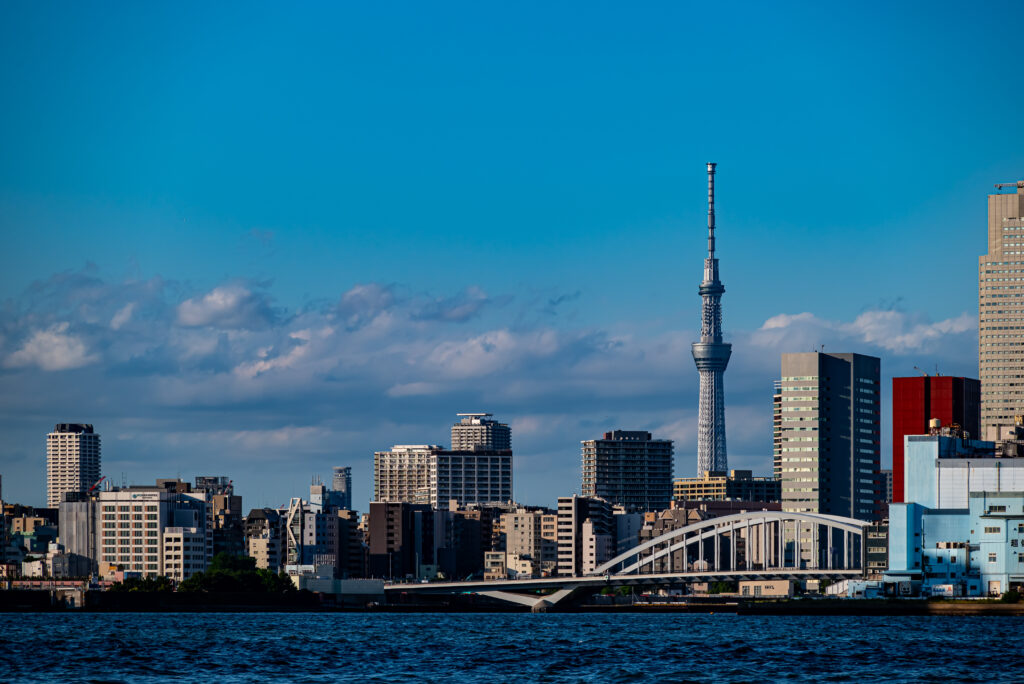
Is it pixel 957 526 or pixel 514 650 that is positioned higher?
pixel 957 526

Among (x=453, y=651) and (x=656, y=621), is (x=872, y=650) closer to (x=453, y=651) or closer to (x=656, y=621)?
(x=453, y=651)

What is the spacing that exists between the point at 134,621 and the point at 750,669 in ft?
267

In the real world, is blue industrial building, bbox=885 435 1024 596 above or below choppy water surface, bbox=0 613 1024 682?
above

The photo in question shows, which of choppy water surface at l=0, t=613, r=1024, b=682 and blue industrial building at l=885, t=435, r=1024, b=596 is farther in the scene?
blue industrial building at l=885, t=435, r=1024, b=596

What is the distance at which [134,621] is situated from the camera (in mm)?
161625

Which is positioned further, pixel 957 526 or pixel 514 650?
pixel 957 526

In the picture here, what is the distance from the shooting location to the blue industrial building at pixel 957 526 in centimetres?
17862

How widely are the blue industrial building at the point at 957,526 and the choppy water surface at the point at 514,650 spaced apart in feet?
59.5

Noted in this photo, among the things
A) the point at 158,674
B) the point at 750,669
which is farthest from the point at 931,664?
the point at 158,674

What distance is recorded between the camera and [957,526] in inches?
7141

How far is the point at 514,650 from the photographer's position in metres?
112

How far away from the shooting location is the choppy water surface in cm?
8906

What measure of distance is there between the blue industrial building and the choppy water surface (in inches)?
714

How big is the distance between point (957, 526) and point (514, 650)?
81175 millimetres
